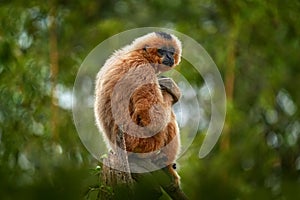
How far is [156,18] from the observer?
827cm

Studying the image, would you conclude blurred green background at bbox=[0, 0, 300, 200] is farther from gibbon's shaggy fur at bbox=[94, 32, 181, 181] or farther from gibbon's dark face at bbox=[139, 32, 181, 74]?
gibbon's shaggy fur at bbox=[94, 32, 181, 181]

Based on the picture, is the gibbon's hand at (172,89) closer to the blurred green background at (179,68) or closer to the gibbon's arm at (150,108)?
the gibbon's arm at (150,108)

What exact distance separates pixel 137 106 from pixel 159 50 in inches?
15.0

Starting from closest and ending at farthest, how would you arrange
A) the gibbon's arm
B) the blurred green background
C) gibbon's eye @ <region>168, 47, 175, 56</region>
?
the gibbon's arm → gibbon's eye @ <region>168, 47, 175, 56</region> → the blurred green background

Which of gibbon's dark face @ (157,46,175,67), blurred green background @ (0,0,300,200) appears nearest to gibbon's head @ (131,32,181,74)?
gibbon's dark face @ (157,46,175,67)

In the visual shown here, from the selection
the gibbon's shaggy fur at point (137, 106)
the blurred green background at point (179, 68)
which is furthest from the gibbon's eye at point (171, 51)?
the blurred green background at point (179, 68)

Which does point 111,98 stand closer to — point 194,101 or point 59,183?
point 59,183

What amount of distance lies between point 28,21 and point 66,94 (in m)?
0.76

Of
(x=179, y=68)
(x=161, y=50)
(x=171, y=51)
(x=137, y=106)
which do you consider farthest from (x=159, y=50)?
(x=179, y=68)

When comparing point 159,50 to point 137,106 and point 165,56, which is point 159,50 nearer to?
point 165,56

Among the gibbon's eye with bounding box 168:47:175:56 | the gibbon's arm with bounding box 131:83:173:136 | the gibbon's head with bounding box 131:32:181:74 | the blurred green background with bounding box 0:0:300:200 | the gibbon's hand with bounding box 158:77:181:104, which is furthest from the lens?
the blurred green background with bounding box 0:0:300:200

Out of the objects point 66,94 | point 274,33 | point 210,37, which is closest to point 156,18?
point 210,37

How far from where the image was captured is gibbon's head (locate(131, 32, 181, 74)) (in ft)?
10.4

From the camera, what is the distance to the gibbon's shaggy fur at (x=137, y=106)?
114 inches
